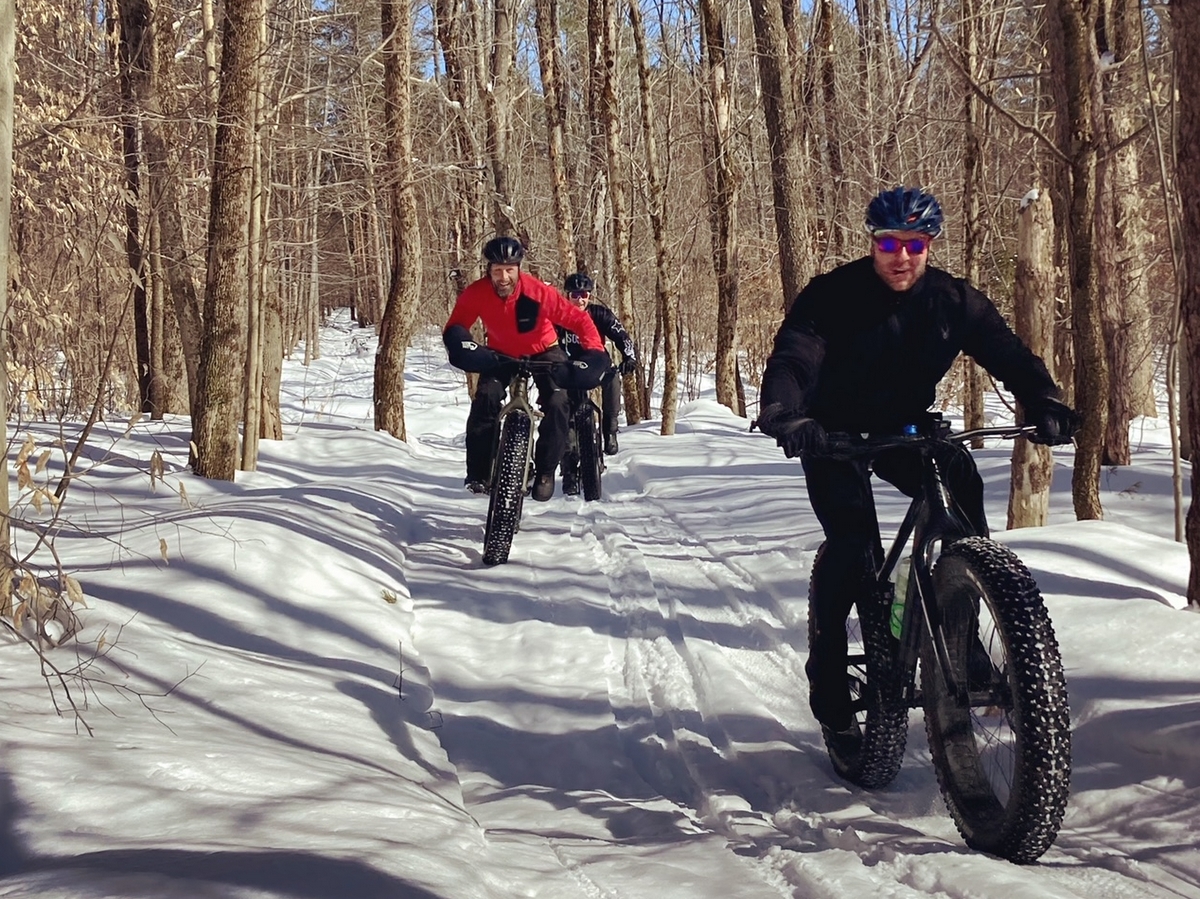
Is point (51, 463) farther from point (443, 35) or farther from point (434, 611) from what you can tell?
point (443, 35)

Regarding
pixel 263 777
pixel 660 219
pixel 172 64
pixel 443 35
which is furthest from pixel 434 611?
pixel 443 35

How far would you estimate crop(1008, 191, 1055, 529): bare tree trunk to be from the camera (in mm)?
6867

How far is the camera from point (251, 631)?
544 centimetres

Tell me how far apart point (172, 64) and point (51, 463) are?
15.2 ft

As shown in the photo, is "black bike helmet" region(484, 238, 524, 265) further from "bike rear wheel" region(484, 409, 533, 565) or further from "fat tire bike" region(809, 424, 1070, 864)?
"fat tire bike" region(809, 424, 1070, 864)

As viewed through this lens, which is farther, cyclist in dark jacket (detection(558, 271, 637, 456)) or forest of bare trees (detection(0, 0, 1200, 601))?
cyclist in dark jacket (detection(558, 271, 637, 456))

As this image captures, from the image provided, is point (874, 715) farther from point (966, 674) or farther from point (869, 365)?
point (869, 365)

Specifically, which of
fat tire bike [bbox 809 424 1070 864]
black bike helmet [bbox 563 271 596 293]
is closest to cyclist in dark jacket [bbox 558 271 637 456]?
black bike helmet [bbox 563 271 596 293]

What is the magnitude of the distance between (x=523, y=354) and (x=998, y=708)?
5.77 metres

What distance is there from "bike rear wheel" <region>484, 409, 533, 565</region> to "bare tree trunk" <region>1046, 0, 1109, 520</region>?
3.58 m

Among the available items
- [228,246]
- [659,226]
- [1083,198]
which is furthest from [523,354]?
[659,226]

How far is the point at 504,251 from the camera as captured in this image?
25.1 feet

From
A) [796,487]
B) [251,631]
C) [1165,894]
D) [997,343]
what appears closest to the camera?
[1165,894]

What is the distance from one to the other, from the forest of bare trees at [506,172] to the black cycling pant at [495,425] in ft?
7.99
